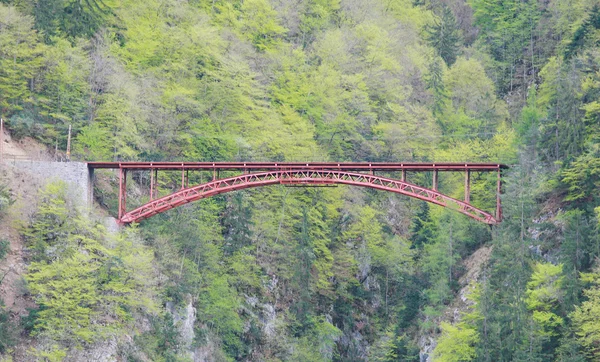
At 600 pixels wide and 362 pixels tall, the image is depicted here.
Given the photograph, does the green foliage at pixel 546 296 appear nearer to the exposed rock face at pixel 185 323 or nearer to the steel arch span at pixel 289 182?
the steel arch span at pixel 289 182

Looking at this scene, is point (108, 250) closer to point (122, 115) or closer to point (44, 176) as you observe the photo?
point (44, 176)

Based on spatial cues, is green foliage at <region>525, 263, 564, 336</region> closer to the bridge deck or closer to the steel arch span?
the steel arch span

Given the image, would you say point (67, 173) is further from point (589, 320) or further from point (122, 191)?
point (589, 320)

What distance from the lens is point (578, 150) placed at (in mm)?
76188

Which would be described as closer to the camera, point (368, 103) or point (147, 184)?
point (147, 184)

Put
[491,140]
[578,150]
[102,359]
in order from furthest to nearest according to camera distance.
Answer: [491,140] → [578,150] → [102,359]

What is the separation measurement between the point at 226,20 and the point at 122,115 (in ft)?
70.7

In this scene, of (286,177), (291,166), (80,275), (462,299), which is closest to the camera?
(80,275)

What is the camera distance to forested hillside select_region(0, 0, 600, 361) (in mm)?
71062

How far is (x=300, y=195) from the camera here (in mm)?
89812

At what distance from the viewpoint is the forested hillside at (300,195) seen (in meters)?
71.1

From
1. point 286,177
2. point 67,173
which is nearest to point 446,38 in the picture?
point 286,177

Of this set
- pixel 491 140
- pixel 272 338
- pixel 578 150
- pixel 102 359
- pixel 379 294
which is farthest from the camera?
pixel 491 140

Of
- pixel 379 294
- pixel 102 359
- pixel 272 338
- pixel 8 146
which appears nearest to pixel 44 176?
pixel 8 146
